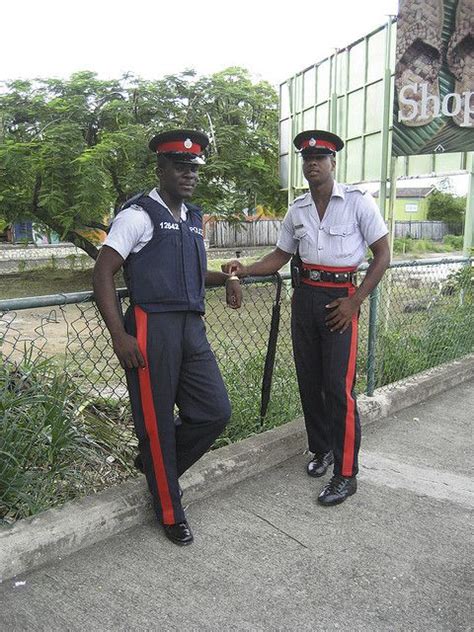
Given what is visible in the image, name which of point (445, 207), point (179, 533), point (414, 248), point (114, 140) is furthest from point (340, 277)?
point (445, 207)

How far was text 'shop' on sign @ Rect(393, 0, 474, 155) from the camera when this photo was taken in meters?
7.39

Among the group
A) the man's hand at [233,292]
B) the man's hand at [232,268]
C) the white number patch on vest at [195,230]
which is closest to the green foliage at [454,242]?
the man's hand at [232,268]

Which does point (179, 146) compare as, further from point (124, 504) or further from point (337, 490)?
point (337, 490)

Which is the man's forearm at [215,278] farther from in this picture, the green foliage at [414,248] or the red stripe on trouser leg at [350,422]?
the green foliage at [414,248]

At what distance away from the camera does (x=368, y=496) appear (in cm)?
316

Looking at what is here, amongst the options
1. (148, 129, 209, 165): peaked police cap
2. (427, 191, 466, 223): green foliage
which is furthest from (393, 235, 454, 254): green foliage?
(148, 129, 209, 165): peaked police cap

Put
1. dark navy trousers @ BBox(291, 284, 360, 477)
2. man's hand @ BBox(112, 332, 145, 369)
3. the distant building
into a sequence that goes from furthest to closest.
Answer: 1. the distant building
2. dark navy trousers @ BBox(291, 284, 360, 477)
3. man's hand @ BBox(112, 332, 145, 369)

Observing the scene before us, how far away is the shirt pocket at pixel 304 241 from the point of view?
3207 millimetres

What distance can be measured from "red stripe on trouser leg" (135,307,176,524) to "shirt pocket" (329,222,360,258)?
1.13m

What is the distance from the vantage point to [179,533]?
2.65 m

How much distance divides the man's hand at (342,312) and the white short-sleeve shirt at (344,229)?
0.67 feet

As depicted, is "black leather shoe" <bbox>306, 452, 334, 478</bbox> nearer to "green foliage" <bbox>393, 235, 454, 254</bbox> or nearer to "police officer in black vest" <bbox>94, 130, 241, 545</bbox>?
"police officer in black vest" <bbox>94, 130, 241, 545</bbox>

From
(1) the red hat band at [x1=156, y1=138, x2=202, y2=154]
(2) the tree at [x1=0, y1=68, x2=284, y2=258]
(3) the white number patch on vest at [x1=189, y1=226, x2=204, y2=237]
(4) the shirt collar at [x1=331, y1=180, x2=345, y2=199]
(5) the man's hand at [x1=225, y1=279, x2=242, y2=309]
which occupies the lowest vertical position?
(5) the man's hand at [x1=225, y1=279, x2=242, y2=309]

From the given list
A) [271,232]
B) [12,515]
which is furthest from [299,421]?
[271,232]
